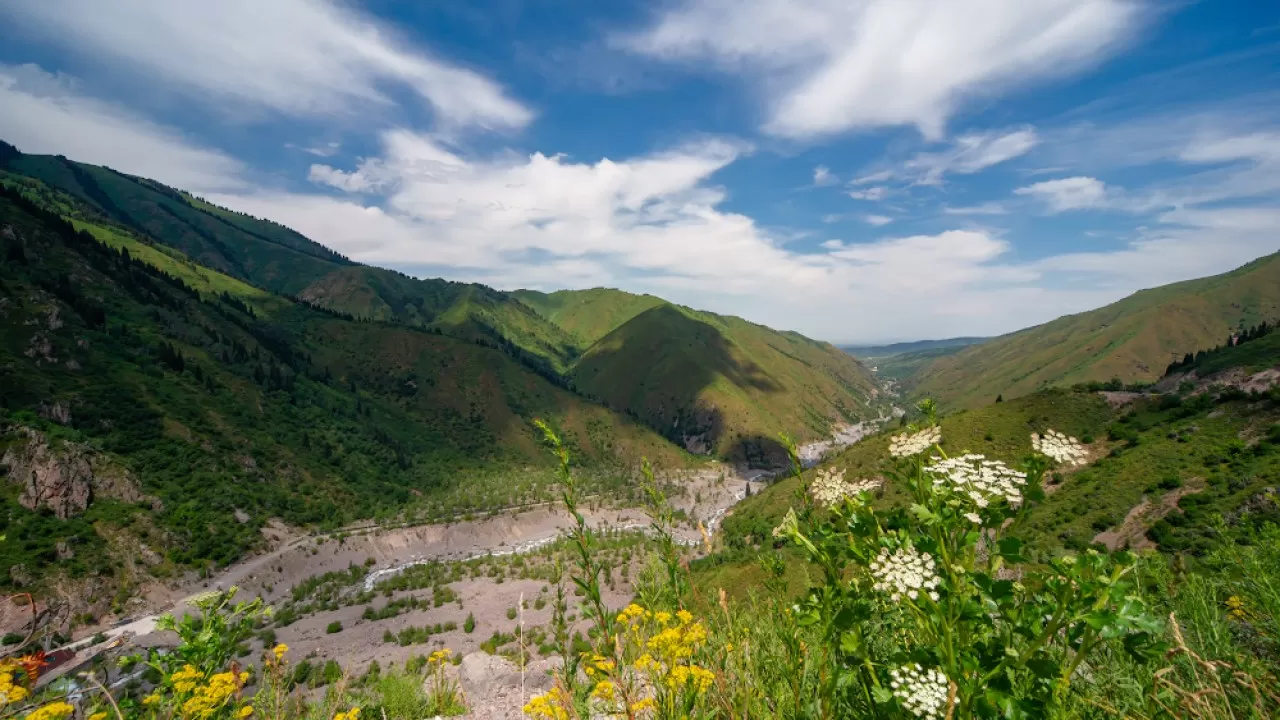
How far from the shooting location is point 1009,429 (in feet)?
199

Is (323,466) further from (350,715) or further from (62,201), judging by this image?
(62,201)

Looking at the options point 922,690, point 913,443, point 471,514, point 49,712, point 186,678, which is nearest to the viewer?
point 922,690

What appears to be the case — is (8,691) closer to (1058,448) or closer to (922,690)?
(922,690)

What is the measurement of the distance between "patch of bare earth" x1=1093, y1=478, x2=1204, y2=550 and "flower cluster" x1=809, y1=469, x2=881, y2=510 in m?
41.4

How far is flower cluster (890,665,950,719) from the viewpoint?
1.97m

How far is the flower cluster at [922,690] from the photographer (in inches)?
77.5

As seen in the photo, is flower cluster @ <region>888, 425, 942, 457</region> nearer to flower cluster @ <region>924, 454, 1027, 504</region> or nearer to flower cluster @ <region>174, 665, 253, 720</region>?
flower cluster @ <region>924, 454, 1027, 504</region>

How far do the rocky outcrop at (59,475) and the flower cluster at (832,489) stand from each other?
248 feet

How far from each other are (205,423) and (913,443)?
94.0 m

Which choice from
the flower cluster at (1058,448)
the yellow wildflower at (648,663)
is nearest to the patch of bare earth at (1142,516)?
the flower cluster at (1058,448)

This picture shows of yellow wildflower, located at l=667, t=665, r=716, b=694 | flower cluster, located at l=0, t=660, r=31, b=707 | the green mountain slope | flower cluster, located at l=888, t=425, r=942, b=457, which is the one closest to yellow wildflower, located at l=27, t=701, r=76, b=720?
flower cluster, located at l=0, t=660, r=31, b=707

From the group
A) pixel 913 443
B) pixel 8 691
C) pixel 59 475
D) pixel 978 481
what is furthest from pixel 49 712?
pixel 59 475

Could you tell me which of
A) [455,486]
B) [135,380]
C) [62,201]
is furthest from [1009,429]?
[62,201]

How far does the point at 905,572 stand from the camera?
2.13 metres
